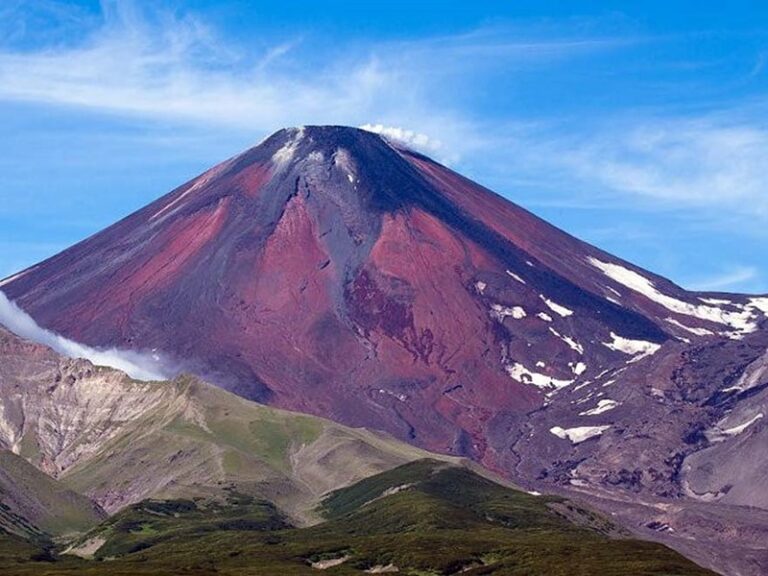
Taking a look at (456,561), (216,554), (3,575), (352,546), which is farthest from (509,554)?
(3,575)

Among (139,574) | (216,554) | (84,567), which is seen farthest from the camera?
(216,554)

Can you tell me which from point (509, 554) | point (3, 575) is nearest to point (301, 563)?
point (509, 554)

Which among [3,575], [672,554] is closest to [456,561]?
[672,554]

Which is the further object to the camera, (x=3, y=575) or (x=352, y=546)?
(x=352, y=546)

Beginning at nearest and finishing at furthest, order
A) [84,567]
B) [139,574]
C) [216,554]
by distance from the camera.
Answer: [139,574], [84,567], [216,554]

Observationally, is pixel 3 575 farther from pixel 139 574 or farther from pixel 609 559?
pixel 609 559

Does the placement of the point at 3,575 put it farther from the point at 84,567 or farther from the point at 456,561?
the point at 456,561

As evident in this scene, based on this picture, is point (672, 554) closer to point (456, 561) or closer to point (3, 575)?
point (456, 561)

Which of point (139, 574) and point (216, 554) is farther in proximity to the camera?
point (216, 554)
